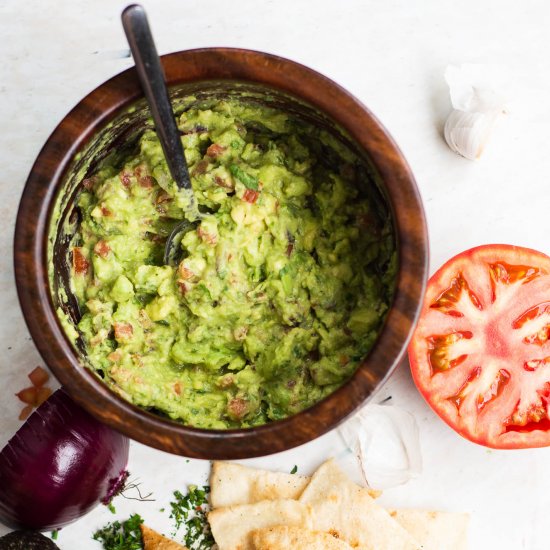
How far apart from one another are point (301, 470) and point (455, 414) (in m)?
0.44

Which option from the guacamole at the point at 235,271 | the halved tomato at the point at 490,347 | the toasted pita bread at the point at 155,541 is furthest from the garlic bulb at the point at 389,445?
the toasted pita bread at the point at 155,541

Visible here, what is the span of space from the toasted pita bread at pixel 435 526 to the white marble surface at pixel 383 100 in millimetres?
47

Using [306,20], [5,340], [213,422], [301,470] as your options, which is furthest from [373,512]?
[306,20]

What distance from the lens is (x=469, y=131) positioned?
2.00 metres

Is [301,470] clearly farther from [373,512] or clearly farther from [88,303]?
[88,303]

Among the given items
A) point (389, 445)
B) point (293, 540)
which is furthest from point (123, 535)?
point (389, 445)

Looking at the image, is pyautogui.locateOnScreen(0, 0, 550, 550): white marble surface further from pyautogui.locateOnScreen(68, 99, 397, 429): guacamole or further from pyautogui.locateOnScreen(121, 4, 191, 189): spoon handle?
pyautogui.locateOnScreen(121, 4, 191, 189): spoon handle

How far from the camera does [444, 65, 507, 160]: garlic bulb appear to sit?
2.01 meters

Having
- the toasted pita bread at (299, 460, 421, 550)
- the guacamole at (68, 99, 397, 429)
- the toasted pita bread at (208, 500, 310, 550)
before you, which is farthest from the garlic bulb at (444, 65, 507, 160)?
the toasted pita bread at (208, 500, 310, 550)

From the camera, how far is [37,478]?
1926mm

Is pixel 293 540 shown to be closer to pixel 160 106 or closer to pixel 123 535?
pixel 123 535

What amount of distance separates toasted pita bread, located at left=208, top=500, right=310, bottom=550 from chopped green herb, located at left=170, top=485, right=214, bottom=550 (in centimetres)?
6

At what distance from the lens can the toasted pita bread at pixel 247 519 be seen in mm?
2037

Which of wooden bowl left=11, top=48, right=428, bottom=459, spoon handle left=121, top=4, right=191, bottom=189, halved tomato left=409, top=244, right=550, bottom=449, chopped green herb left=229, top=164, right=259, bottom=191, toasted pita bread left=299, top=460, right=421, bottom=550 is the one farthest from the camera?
toasted pita bread left=299, top=460, right=421, bottom=550
